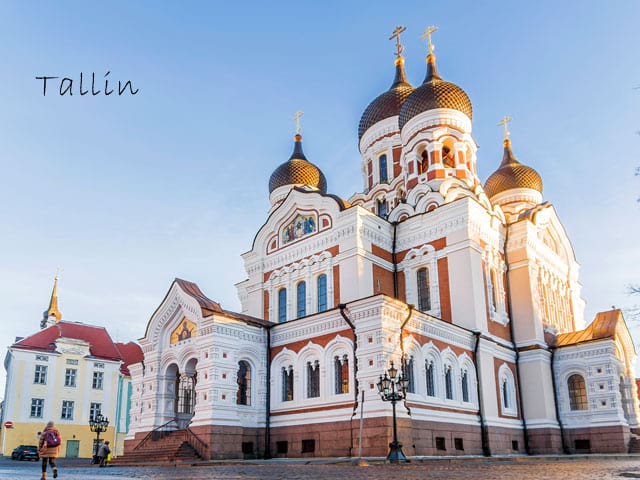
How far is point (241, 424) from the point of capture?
19.5 metres

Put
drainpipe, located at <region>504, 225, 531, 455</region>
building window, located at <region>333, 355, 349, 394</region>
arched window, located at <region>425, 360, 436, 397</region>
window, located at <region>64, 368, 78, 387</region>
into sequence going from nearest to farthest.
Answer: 1. building window, located at <region>333, 355, 349, 394</region>
2. arched window, located at <region>425, 360, 436, 397</region>
3. drainpipe, located at <region>504, 225, 531, 455</region>
4. window, located at <region>64, 368, 78, 387</region>

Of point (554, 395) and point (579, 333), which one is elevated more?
point (579, 333)

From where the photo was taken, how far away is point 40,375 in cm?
3744

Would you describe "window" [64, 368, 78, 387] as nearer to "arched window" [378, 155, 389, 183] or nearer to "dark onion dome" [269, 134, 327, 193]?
"dark onion dome" [269, 134, 327, 193]

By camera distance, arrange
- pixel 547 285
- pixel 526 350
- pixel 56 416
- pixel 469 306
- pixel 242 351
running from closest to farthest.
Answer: pixel 242 351
pixel 469 306
pixel 526 350
pixel 547 285
pixel 56 416

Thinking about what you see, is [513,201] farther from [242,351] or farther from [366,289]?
[242,351]

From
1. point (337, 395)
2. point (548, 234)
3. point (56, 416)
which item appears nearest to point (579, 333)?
point (548, 234)

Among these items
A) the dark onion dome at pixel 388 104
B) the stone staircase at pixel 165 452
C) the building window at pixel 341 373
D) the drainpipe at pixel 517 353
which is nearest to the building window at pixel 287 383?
the building window at pixel 341 373

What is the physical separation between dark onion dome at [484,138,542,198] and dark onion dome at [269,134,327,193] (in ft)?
29.2

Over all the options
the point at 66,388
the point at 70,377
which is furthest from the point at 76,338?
the point at 66,388

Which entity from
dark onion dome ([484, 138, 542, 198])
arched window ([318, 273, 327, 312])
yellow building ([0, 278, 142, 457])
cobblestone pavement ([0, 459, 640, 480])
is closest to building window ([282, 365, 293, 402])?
arched window ([318, 273, 327, 312])

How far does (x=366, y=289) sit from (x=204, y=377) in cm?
683

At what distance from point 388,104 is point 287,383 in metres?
16.9

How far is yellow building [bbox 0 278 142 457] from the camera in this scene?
1425 inches
